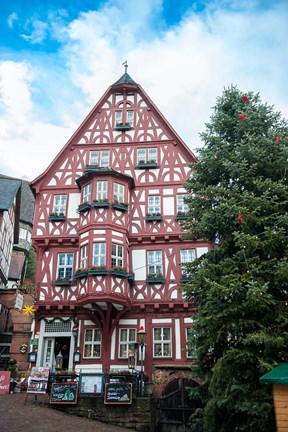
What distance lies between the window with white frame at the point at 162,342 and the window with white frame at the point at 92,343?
9.20ft

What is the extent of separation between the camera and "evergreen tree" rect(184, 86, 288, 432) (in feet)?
35.2

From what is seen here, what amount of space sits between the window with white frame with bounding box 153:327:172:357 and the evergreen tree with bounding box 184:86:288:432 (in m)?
7.99

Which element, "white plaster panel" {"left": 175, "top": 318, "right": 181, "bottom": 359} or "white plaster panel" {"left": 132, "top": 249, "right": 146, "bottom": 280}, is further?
"white plaster panel" {"left": 132, "top": 249, "right": 146, "bottom": 280}

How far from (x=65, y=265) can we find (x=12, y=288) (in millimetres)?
8377

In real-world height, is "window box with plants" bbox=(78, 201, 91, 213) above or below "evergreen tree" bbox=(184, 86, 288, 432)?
above

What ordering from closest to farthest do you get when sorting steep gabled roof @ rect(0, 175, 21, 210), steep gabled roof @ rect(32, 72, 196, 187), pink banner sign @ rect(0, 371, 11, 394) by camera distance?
pink banner sign @ rect(0, 371, 11, 394), steep gabled roof @ rect(32, 72, 196, 187), steep gabled roof @ rect(0, 175, 21, 210)

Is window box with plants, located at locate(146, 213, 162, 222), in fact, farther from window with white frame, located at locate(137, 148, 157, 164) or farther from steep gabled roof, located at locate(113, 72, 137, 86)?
steep gabled roof, located at locate(113, 72, 137, 86)

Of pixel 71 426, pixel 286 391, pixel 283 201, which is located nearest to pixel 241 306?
pixel 286 391

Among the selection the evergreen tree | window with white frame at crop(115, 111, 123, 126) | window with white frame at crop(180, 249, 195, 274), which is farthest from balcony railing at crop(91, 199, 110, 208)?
the evergreen tree

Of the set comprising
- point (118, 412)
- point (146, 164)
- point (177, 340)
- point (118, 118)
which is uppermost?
point (118, 118)

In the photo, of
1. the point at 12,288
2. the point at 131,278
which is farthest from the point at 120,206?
the point at 12,288

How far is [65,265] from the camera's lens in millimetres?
22594

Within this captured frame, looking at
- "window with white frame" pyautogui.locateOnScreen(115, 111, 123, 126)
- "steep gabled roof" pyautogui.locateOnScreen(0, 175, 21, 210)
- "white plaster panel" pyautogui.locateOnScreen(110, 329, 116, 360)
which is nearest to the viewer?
"white plaster panel" pyautogui.locateOnScreen(110, 329, 116, 360)

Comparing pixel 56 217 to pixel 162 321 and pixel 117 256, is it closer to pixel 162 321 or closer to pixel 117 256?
pixel 117 256
